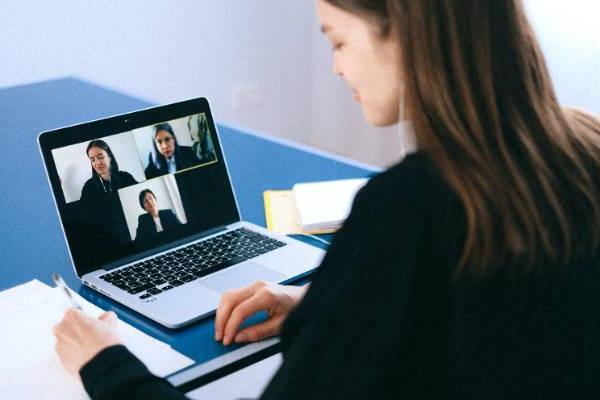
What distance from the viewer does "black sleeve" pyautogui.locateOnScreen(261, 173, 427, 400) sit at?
0.77 meters

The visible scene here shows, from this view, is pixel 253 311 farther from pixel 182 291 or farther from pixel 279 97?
pixel 279 97

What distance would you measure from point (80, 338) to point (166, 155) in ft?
1.29

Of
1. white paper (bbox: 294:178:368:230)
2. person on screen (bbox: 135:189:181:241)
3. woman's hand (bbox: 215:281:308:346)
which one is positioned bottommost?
woman's hand (bbox: 215:281:308:346)

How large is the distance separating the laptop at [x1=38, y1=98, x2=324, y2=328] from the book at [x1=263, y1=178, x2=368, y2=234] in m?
0.08

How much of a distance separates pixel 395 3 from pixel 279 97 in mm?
2968

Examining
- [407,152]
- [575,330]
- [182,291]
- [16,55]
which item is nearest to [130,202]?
[182,291]

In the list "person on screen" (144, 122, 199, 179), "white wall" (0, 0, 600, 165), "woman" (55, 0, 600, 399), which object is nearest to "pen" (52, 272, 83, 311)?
"person on screen" (144, 122, 199, 179)

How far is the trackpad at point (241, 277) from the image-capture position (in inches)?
47.3

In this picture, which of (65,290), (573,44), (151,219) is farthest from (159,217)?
(573,44)

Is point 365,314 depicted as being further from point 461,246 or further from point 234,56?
point 234,56

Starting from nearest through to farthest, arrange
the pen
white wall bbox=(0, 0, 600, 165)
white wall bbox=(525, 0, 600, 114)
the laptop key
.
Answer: the pen
the laptop key
white wall bbox=(525, 0, 600, 114)
white wall bbox=(0, 0, 600, 165)

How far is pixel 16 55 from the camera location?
9.88 ft

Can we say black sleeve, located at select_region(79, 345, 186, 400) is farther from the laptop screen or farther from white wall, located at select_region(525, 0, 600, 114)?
white wall, located at select_region(525, 0, 600, 114)

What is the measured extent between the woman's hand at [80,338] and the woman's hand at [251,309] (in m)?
0.14
